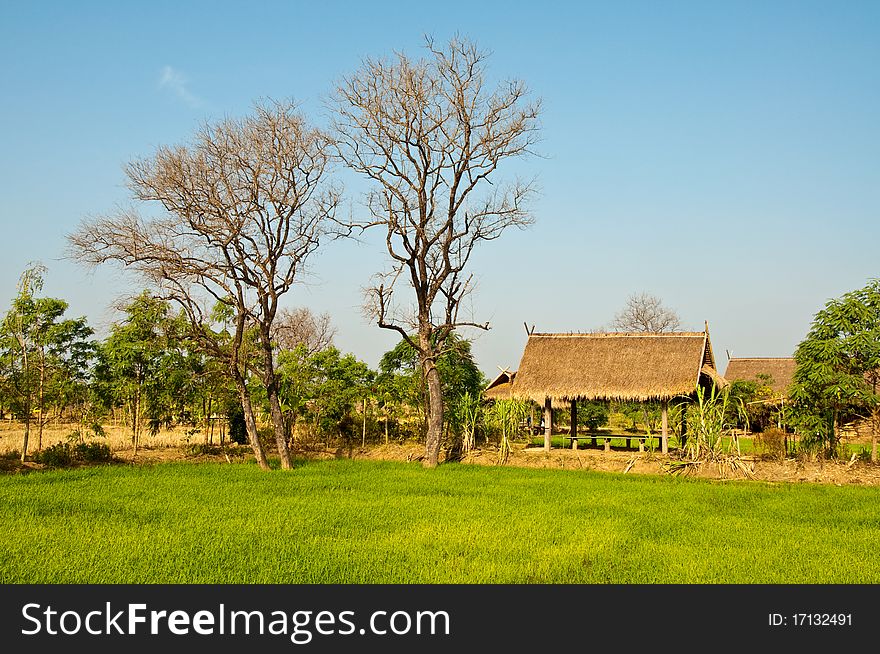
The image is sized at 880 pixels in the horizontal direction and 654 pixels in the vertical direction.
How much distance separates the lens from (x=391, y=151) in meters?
17.8

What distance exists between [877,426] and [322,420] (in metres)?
12.9

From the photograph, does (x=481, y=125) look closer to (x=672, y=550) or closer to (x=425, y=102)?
(x=425, y=102)

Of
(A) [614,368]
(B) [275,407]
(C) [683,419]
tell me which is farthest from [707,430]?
(B) [275,407]

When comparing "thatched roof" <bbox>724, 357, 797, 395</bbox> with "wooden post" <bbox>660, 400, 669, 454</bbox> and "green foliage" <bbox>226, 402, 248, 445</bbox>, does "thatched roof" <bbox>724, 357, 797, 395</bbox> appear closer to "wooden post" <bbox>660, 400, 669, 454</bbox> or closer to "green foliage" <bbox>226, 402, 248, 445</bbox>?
"wooden post" <bbox>660, 400, 669, 454</bbox>

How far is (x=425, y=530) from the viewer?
913cm

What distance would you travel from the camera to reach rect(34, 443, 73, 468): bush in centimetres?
1527

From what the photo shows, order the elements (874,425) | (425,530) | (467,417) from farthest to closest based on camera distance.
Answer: (467,417) < (874,425) < (425,530)

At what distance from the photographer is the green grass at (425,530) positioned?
7.05m

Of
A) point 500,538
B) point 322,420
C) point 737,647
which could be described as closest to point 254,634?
point 737,647

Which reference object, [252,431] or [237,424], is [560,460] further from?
[237,424]

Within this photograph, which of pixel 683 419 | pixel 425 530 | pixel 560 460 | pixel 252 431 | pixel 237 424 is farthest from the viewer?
pixel 237 424

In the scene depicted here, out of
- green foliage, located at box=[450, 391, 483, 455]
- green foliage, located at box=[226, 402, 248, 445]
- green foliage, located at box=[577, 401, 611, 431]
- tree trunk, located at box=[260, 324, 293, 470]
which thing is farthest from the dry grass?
green foliage, located at box=[577, 401, 611, 431]

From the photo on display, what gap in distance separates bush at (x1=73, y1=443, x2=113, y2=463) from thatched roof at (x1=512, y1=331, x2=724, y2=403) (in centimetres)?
977

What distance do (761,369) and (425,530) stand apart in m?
29.0
